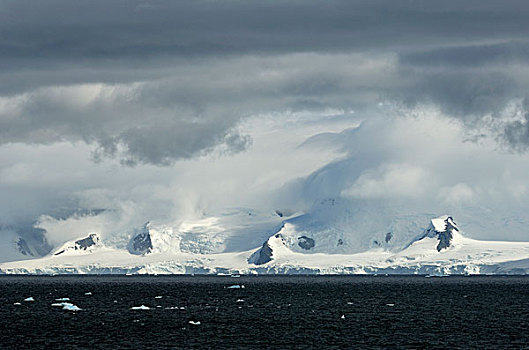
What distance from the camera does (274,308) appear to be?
198625 mm

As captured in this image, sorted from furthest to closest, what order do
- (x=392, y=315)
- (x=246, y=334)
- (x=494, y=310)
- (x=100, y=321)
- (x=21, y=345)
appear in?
(x=494, y=310) → (x=392, y=315) → (x=100, y=321) → (x=246, y=334) → (x=21, y=345)

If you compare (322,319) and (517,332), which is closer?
(517,332)

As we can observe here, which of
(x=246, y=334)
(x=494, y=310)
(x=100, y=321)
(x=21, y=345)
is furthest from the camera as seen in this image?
(x=494, y=310)

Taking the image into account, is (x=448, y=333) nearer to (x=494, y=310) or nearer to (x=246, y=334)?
(x=246, y=334)

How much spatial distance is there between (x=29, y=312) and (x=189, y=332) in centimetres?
5270

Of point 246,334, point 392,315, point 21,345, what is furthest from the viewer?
point 392,315

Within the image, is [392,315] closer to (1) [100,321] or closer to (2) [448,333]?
(2) [448,333]

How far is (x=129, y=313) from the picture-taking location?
179 meters

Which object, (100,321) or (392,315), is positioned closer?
(100,321)

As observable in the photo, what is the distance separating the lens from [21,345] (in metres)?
124

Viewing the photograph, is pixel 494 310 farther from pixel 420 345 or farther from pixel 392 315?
pixel 420 345

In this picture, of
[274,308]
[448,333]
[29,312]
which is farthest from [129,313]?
[448,333]

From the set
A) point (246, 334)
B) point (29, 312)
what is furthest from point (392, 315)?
point (29, 312)

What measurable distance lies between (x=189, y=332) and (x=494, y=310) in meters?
74.9
